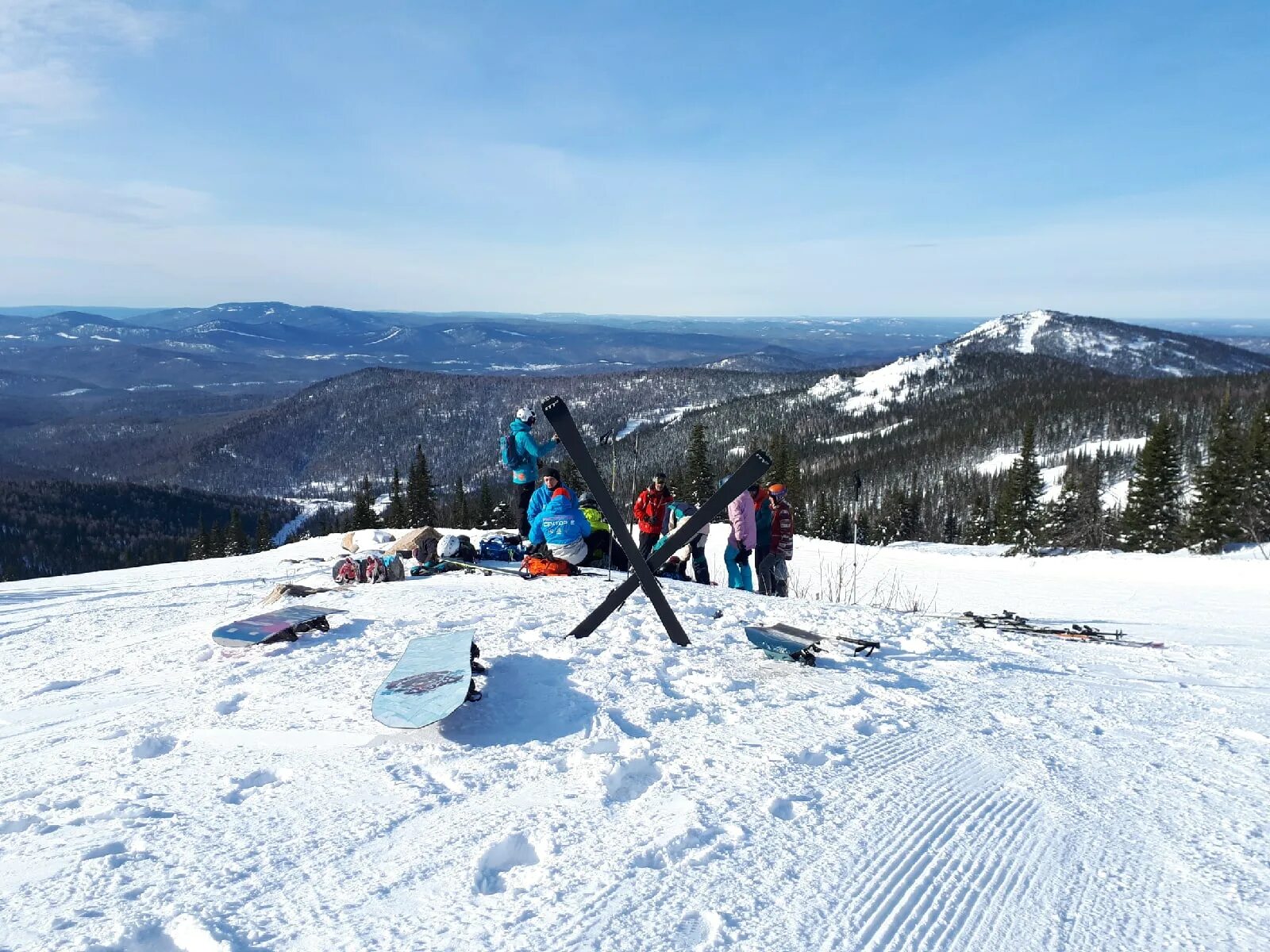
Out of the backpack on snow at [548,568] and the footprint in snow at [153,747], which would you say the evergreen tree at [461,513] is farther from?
the footprint in snow at [153,747]

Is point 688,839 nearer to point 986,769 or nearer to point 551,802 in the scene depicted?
point 551,802

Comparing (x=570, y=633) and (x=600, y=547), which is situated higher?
(x=570, y=633)

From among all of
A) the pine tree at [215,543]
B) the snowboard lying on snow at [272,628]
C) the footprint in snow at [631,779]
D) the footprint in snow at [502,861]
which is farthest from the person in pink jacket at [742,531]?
the pine tree at [215,543]

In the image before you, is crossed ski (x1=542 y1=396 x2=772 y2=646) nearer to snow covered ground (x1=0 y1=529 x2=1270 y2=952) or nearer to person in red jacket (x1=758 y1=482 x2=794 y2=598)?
snow covered ground (x1=0 y1=529 x2=1270 y2=952)

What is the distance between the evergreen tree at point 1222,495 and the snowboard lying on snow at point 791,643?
1660 inches

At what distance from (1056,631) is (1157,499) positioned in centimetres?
4221

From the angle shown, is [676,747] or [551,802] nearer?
[551,802]

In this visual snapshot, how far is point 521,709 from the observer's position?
14.1ft

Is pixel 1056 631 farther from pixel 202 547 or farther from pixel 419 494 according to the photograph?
pixel 202 547

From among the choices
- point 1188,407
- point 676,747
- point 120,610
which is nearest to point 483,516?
point 120,610

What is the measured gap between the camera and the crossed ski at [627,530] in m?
5.65

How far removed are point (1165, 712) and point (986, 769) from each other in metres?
2.18

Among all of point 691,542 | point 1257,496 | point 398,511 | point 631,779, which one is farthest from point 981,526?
point 631,779

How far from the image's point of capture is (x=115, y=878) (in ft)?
8.42
